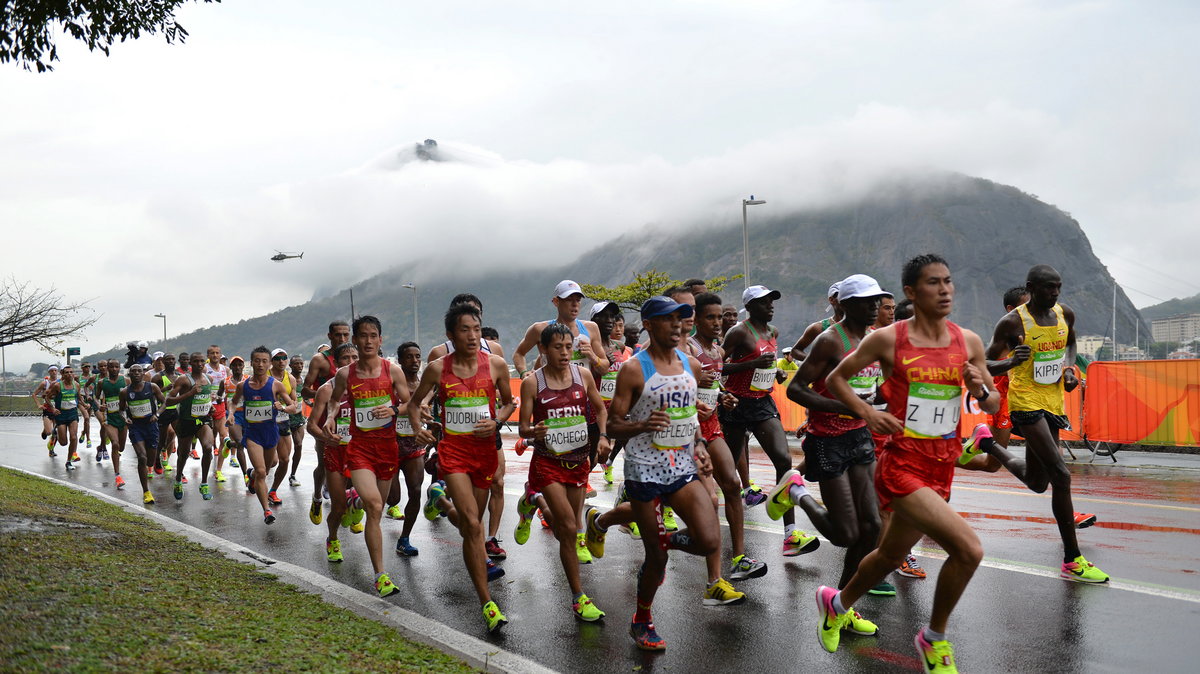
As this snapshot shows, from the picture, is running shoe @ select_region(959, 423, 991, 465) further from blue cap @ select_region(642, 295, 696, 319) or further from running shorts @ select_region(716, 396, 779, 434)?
running shorts @ select_region(716, 396, 779, 434)

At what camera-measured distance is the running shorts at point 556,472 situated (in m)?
6.71

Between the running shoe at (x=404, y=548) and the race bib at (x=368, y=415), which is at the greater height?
the race bib at (x=368, y=415)

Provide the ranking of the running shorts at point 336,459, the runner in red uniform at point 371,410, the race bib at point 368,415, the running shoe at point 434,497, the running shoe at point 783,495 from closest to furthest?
the running shoe at point 783,495 < the running shoe at point 434,497 < the runner in red uniform at point 371,410 < the race bib at point 368,415 < the running shorts at point 336,459

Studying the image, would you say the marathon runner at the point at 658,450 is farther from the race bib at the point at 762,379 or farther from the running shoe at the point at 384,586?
the race bib at the point at 762,379

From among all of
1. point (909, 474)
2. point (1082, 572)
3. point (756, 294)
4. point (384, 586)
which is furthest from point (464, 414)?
point (1082, 572)

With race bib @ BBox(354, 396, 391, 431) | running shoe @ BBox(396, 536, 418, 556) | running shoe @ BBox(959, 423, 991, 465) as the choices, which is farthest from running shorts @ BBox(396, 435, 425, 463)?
running shoe @ BBox(959, 423, 991, 465)

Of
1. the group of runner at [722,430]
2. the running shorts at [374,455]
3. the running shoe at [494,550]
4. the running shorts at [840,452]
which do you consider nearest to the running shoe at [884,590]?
the group of runner at [722,430]

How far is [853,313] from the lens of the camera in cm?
654

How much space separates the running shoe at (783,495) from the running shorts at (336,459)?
4.43 meters

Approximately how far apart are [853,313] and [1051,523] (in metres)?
4.30

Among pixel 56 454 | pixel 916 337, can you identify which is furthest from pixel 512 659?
pixel 56 454

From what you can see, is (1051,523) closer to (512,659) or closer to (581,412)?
(581,412)

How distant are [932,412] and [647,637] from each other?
2071 millimetres

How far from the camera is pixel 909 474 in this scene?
196 inches
